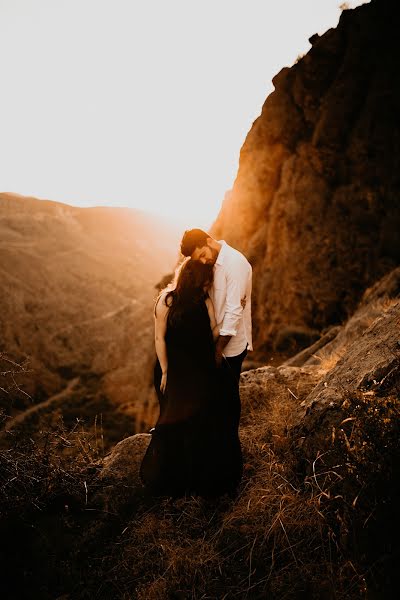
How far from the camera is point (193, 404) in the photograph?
258 centimetres

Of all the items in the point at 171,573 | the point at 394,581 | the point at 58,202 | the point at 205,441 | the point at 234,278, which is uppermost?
the point at 58,202

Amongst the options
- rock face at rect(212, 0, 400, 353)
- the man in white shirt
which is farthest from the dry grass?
rock face at rect(212, 0, 400, 353)

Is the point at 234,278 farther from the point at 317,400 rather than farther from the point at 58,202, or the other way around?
the point at 58,202

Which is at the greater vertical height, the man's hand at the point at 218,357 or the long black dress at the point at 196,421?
the man's hand at the point at 218,357

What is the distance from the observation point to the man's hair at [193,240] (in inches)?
98.7

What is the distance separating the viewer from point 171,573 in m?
1.88

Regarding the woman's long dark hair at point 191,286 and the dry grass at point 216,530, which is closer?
the dry grass at point 216,530

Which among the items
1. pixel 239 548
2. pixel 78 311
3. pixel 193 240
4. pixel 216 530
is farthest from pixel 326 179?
pixel 78 311

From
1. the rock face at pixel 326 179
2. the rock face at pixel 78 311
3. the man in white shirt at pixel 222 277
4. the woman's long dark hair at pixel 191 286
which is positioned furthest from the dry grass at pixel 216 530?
the rock face at pixel 78 311

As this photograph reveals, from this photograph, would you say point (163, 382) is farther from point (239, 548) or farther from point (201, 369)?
point (239, 548)

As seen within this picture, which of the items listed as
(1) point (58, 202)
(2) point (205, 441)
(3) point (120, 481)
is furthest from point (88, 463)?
(1) point (58, 202)

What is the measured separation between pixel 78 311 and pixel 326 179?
4526 centimetres

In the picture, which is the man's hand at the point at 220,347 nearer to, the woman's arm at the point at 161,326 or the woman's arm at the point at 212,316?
the woman's arm at the point at 212,316

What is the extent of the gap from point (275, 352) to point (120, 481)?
445 inches
